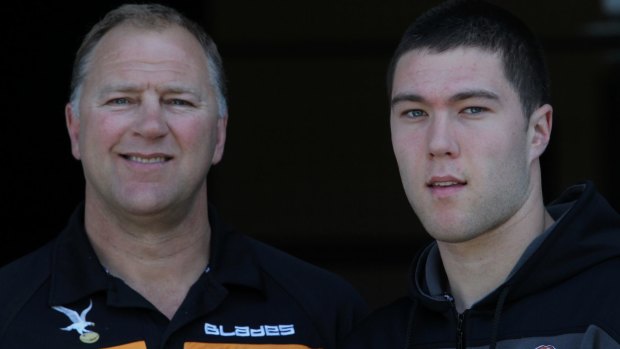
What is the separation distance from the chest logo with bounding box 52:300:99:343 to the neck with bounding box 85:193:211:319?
182 millimetres

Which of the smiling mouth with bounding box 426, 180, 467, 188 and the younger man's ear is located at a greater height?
the younger man's ear

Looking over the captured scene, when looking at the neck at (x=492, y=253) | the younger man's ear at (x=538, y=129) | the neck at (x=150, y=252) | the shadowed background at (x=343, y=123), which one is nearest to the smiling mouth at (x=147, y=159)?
the neck at (x=150, y=252)

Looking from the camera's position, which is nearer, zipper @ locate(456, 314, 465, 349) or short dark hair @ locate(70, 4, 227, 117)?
zipper @ locate(456, 314, 465, 349)

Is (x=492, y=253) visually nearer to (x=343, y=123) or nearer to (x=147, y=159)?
(x=147, y=159)

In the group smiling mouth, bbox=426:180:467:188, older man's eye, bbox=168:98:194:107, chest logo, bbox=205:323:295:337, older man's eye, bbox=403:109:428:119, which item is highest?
older man's eye, bbox=168:98:194:107

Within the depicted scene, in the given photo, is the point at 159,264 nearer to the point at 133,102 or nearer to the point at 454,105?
the point at 133,102

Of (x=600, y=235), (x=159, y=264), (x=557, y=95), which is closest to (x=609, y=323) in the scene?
(x=600, y=235)

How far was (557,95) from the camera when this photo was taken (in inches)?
289

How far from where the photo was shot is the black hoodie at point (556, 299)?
2.80 m

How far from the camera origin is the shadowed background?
7.24 metres

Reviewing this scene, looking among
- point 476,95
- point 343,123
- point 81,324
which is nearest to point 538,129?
point 476,95

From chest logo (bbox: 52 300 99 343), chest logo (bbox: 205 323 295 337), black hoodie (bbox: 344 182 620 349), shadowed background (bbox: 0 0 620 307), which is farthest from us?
shadowed background (bbox: 0 0 620 307)

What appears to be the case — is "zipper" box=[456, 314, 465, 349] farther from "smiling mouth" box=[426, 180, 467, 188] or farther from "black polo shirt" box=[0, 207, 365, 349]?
"black polo shirt" box=[0, 207, 365, 349]

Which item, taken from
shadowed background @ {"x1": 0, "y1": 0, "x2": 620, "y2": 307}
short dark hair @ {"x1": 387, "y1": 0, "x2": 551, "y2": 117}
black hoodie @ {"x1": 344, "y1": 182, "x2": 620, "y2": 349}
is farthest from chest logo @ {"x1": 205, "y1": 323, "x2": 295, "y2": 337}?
shadowed background @ {"x1": 0, "y1": 0, "x2": 620, "y2": 307}
